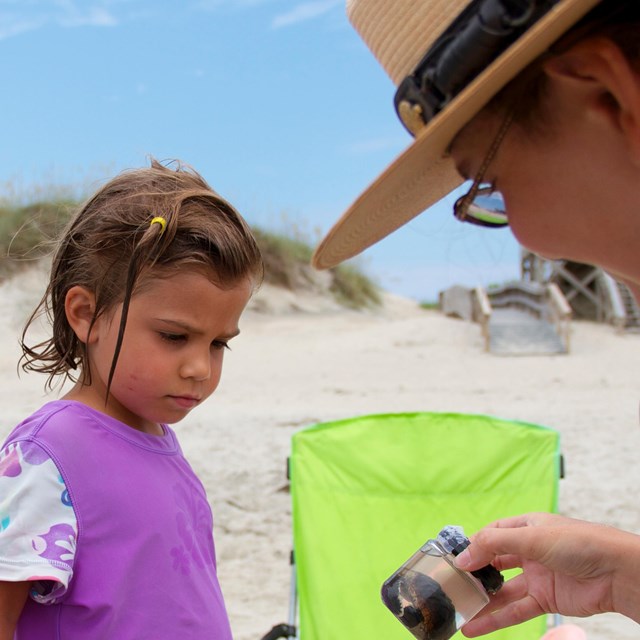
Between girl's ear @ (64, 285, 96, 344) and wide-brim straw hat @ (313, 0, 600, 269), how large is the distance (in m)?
0.48

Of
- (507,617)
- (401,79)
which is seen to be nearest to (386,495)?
(507,617)

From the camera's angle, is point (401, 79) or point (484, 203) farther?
point (484, 203)

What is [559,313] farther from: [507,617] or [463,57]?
[463,57]

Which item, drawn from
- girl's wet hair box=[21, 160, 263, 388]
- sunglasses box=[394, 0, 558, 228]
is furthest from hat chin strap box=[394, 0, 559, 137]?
girl's wet hair box=[21, 160, 263, 388]

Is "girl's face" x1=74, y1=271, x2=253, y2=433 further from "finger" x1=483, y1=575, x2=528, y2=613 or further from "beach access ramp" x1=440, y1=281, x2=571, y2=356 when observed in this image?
"beach access ramp" x1=440, y1=281, x2=571, y2=356

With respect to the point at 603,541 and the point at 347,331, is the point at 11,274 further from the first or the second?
the point at 603,541

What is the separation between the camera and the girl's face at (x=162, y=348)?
1496 mm

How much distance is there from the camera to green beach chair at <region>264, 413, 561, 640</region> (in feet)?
8.86

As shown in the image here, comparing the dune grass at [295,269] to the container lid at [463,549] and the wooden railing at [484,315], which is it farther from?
the container lid at [463,549]

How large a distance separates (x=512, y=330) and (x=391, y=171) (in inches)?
498

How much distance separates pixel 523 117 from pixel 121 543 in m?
0.97

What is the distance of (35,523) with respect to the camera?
4.26 ft

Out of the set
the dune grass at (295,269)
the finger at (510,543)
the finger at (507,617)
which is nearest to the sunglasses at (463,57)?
the finger at (510,543)

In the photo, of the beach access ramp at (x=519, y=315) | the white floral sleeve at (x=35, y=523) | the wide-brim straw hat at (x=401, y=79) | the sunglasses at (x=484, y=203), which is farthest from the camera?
the beach access ramp at (x=519, y=315)
